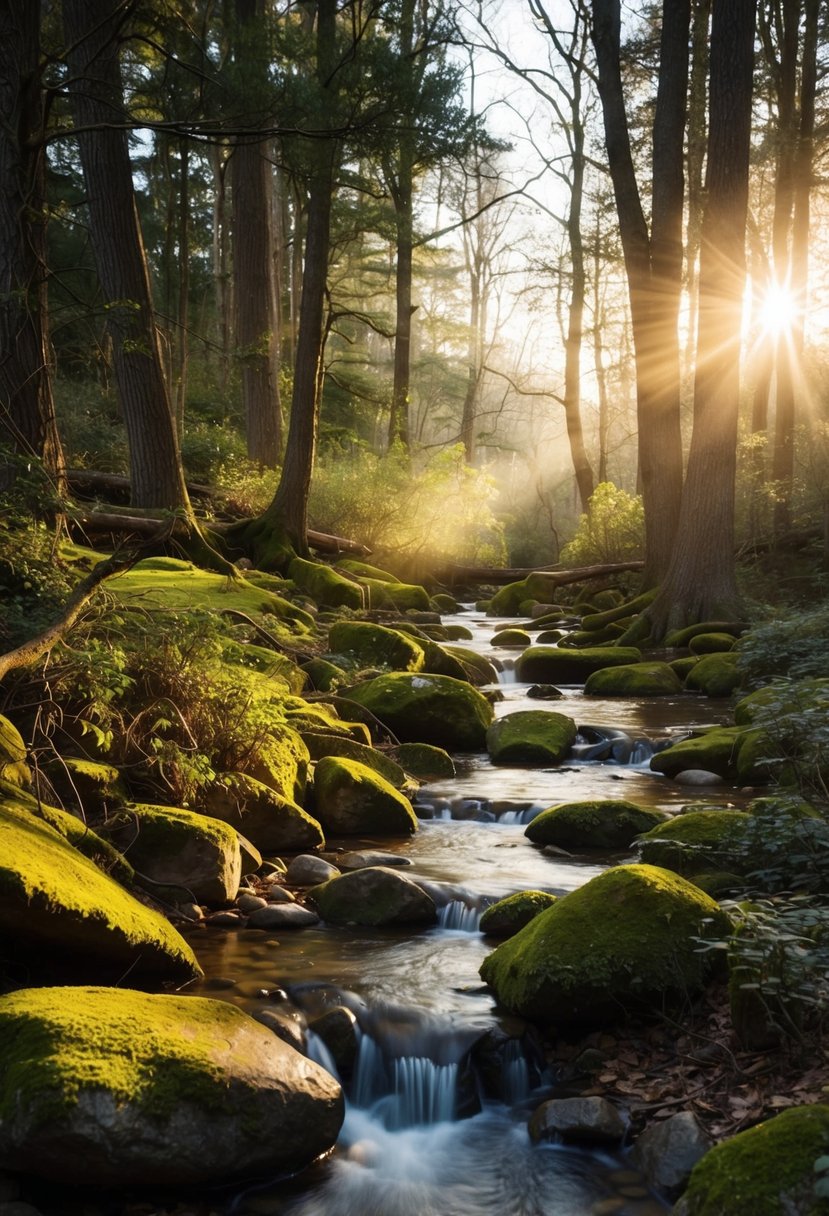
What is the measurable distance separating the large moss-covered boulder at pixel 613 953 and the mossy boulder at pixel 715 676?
7.85 metres

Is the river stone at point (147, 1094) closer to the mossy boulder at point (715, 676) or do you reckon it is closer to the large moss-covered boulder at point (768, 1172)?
the large moss-covered boulder at point (768, 1172)

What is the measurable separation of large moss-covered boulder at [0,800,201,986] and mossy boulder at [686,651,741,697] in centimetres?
887

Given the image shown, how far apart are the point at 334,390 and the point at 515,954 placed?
80.5 feet

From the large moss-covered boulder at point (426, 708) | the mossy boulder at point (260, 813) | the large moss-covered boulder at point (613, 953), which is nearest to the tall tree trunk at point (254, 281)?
Result: the large moss-covered boulder at point (426, 708)

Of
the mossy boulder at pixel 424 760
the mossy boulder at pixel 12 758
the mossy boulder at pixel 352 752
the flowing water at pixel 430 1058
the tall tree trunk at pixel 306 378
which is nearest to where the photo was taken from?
the flowing water at pixel 430 1058

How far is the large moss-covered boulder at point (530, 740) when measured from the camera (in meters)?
9.59

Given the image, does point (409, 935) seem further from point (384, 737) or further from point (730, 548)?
point (730, 548)

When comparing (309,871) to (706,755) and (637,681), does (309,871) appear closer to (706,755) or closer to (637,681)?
(706,755)

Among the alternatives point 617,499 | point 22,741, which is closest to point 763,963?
A: point 22,741

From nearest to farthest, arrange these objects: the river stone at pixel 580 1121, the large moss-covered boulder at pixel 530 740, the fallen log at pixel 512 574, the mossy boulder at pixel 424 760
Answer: the river stone at pixel 580 1121, the mossy boulder at pixel 424 760, the large moss-covered boulder at pixel 530 740, the fallen log at pixel 512 574

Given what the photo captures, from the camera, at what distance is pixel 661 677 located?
497 inches

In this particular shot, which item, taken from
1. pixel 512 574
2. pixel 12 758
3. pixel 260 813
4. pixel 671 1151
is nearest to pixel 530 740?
pixel 260 813

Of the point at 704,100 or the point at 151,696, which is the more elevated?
the point at 704,100

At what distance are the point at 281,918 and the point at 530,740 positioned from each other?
463cm
